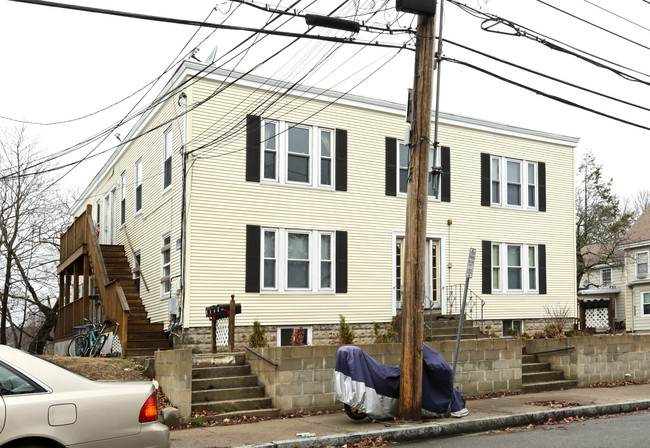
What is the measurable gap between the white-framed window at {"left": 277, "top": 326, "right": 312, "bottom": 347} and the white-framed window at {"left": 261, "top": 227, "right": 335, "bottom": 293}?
3.40 feet

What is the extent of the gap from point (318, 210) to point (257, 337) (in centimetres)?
449

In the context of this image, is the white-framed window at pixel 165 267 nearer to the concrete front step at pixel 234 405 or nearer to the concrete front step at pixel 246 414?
the concrete front step at pixel 234 405

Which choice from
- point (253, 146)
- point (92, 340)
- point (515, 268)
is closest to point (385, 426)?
point (253, 146)

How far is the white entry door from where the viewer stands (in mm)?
26295

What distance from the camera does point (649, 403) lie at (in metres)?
13.3

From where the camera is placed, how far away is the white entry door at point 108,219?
86.3 feet

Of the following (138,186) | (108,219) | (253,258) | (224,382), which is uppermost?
(138,186)

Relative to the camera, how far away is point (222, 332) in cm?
1684

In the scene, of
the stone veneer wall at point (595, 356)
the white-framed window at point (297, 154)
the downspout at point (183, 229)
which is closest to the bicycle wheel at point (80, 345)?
the downspout at point (183, 229)

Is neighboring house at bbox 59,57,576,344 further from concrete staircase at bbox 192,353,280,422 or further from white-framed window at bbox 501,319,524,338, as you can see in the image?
concrete staircase at bbox 192,353,280,422

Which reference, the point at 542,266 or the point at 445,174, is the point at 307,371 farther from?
the point at 542,266

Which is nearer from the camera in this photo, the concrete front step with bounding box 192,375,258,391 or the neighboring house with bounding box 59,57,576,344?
the concrete front step with bounding box 192,375,258,391

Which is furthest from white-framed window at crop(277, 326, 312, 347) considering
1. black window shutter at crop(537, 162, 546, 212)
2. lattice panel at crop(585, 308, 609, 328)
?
lattice panel at crop(585, 308, 609, 328)

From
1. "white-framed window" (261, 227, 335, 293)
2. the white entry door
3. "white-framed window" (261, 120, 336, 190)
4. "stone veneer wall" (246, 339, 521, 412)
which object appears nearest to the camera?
"stone veneer wall" (246, 339, 521, 412)
